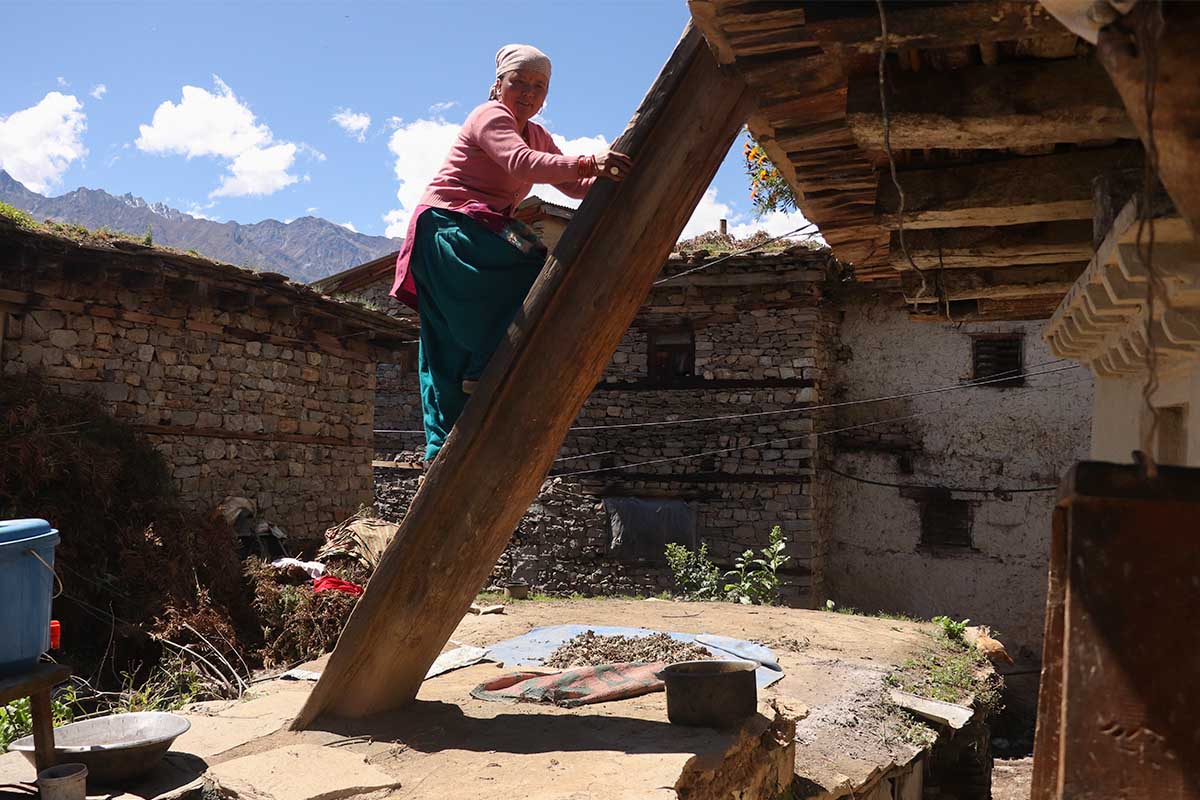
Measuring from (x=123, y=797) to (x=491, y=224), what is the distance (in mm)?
2430

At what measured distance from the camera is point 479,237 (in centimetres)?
373

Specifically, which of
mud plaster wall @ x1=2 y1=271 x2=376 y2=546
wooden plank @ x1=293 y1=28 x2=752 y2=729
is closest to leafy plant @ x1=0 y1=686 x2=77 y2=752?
wooden plank @ x1=293 y1=28 x2=752 y2=729

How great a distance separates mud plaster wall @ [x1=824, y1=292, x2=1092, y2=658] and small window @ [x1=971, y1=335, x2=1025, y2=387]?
0.13m

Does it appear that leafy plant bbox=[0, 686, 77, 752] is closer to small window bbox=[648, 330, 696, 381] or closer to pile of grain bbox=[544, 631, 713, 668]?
pile of grain bbox=[544, 631, 713, 668]

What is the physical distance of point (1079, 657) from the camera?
1.22 metres

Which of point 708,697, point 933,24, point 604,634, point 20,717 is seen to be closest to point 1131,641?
point 933,24

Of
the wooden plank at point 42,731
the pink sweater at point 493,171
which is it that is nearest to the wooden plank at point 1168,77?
the pink sweater at point 493,171

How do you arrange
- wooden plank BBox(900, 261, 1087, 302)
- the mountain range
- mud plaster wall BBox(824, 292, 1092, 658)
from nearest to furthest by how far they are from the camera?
wooden plank BBox(900, 261, 1087, 302) < mud plaster wall BBox(824, 292, 1092, 658) < the mountain range

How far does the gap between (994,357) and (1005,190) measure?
37.7 feet

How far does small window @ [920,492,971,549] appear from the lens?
44.1 ft

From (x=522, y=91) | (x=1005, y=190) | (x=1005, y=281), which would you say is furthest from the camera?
(x=1005, y=281)

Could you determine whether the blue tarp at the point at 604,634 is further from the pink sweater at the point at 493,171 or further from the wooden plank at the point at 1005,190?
the wooden plank at the point at 1005,190

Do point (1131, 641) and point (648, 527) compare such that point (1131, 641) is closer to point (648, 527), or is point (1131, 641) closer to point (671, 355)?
point (648, 527)

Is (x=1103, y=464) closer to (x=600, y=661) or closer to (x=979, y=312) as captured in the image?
(x=979, y=312)
